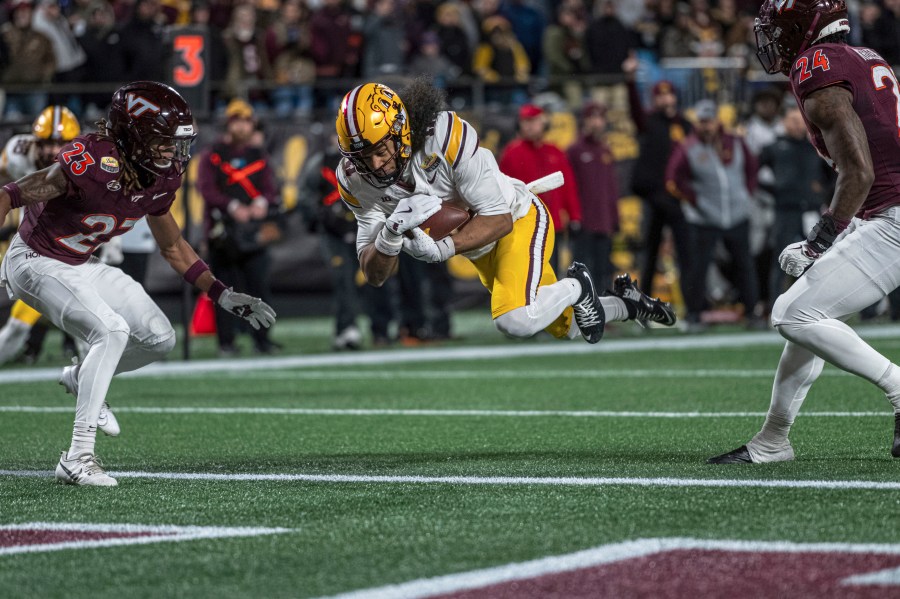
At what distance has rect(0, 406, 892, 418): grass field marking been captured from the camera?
7.62 meters

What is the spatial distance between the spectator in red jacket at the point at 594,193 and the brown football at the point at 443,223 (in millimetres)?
7576

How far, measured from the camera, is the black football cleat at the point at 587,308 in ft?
21.7

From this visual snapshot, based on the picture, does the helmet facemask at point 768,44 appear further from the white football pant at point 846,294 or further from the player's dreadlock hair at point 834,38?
the white football pant at point 846,294

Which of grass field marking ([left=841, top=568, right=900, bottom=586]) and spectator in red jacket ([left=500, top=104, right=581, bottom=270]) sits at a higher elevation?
spectator in red jacket ([left=500, top=104, right=581, bottom=270])

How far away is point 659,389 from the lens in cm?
Result: 915

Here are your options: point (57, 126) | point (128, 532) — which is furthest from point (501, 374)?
point (128, 532)

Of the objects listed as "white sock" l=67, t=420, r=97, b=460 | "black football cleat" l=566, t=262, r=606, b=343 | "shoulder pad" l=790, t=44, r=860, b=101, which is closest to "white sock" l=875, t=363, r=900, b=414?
"shoulder pad" l=790, t=44, r=860, b=101

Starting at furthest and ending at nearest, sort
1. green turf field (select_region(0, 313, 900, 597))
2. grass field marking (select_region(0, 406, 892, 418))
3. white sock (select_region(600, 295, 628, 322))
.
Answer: grass field marking (select_region(0, 406, 892, 418)), white sock (select_region(600, 295, 628, 322)), green turf field (select_region(0, 313, 900, 597))

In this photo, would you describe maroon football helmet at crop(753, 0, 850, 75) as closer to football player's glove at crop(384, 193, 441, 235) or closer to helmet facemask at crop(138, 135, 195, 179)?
football player's glove at crop(384, 193, 441, 235)

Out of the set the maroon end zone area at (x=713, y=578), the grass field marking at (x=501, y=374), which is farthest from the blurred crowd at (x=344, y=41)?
the maroon end zone area at (x=713, y=578)

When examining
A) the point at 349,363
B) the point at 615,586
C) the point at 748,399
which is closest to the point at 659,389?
the point at 748,399

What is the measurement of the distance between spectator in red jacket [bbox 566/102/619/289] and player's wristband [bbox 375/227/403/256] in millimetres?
8008

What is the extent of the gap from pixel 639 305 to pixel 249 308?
1.85 meters

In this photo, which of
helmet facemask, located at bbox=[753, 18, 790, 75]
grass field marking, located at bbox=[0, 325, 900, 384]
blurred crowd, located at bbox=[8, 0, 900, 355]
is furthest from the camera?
blurred crowd, located at bbox=[8, 0, 900, 355]
